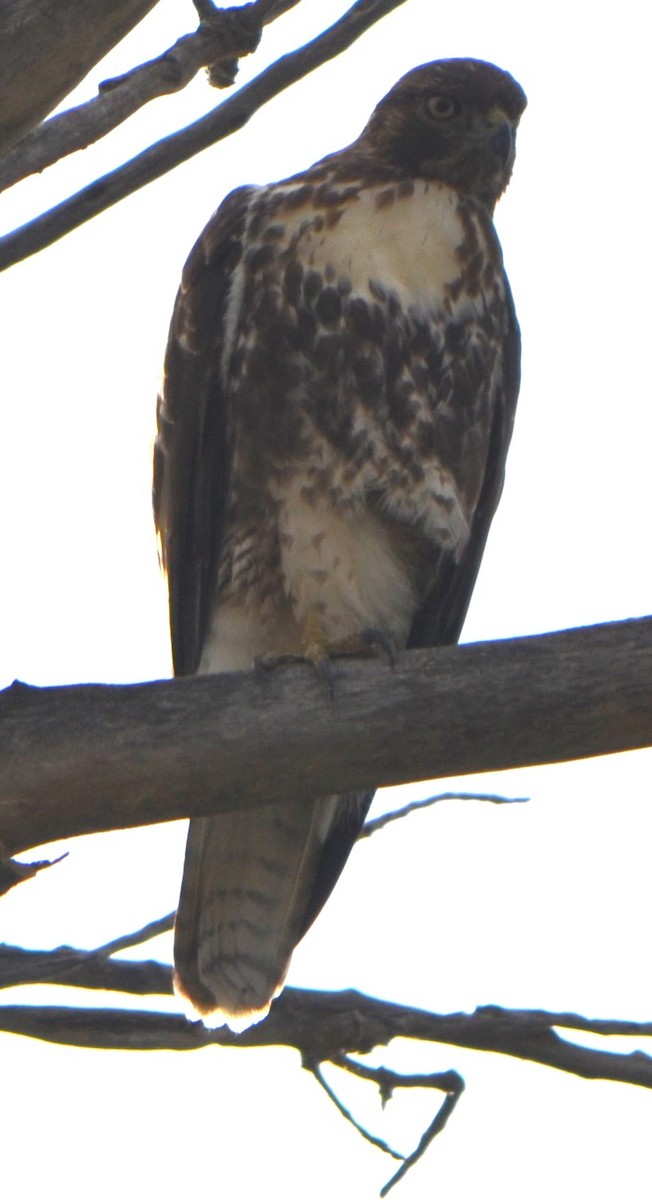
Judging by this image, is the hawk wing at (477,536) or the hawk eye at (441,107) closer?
the hawk wing at (477,536)

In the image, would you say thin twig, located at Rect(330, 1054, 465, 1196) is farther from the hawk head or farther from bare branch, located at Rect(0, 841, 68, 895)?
the hawk head

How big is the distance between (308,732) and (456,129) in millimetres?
2970

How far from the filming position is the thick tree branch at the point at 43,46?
3.04m

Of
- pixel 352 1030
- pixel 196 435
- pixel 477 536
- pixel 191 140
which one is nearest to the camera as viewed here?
pixel 191 140

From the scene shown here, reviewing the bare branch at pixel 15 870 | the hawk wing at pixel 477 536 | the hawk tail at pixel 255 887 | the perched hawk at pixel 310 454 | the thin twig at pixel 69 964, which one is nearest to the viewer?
the bare branch at pixel 15 870

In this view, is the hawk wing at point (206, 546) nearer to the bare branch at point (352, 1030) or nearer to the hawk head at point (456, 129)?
the hawk head at point (456, 129)

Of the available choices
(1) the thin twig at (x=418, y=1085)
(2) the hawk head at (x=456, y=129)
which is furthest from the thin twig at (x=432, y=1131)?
(2) the hawk head at (x=456, y=129)

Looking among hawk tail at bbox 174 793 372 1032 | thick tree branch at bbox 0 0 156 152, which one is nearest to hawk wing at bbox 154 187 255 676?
hawk tail at bbox 174 793 372 1032

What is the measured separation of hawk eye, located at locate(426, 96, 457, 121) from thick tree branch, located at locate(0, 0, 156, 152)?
2.53 meters

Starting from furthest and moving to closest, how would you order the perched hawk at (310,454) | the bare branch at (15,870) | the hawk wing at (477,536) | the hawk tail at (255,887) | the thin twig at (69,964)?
the hawk wing at (477,536) → the hawk tail at (255,887) → the perched hawk at (310,454) → the thin twig at (69,964) → the bare branch at (15,870)

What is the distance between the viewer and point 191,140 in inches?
132

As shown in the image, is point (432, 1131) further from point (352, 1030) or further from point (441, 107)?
point (441, 107)

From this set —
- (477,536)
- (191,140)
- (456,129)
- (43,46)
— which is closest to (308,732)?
(191,140)

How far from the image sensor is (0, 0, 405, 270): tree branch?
3.24 metres
